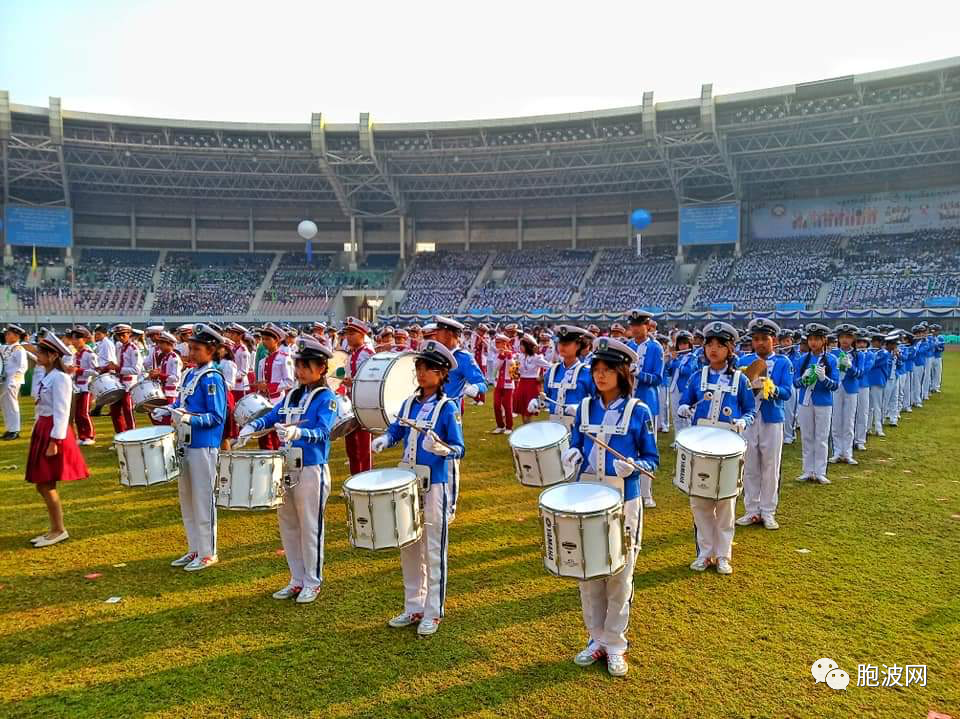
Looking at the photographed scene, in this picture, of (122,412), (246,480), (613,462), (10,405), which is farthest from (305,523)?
(10,405)

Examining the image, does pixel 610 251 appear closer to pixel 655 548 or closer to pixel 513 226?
pixel 513 226

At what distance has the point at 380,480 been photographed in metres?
4.42

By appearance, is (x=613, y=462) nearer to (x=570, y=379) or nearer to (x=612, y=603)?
(x=612, y=603)

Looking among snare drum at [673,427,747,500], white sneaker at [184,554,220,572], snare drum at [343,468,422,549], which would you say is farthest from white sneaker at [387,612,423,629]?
snare drum at [673,427,747,500]

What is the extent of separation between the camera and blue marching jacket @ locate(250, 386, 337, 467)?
5.00 metres

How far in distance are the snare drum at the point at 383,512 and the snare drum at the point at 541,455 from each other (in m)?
1.13

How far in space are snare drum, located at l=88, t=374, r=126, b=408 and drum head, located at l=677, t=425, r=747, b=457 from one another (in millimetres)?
8595

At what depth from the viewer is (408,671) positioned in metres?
4.12

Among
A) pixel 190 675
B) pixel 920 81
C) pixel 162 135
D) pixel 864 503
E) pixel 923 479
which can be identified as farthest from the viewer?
pixel 162 135

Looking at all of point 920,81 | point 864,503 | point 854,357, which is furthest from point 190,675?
point 920,81

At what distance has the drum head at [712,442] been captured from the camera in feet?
16.3

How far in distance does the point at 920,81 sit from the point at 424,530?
117ft

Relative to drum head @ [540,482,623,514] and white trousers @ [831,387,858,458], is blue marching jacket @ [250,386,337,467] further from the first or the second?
white trousers @ [831,387,858,458]

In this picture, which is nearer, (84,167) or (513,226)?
(84,167)
